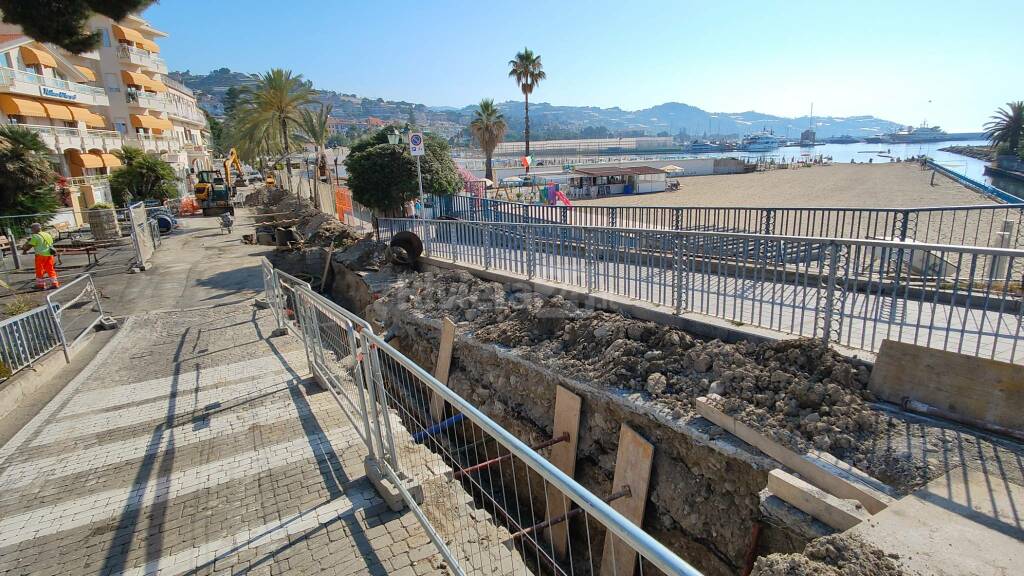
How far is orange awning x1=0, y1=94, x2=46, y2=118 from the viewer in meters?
26.0

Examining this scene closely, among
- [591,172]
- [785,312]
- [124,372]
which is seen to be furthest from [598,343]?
[591,172]

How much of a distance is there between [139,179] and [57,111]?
22.6 feet

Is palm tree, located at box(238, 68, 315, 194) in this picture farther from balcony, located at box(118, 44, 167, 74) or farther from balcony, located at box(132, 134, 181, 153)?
balcony, located at box(118, 44, 167, 74)

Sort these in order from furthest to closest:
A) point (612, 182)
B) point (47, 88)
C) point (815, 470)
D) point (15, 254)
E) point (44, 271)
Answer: point (612, 182) < point (47, 88) < point (15, 254) < point (44, 271) < point (815, 470)

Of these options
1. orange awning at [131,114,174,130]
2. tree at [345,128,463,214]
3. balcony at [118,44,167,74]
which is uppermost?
balcony at [118,44,167,74]

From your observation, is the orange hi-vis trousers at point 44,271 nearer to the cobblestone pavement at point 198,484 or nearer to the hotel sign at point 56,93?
the cobblestone pavement at point 198,484

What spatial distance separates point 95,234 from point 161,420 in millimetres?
18181

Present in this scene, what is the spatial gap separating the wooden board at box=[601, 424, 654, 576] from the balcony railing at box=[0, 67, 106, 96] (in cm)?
3611

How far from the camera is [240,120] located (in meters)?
34.4

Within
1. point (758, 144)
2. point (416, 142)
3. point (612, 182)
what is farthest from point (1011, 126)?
point (758, 144)

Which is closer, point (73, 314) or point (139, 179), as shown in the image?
point (73, 314)

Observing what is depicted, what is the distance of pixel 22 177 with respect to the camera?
17297 millimetres

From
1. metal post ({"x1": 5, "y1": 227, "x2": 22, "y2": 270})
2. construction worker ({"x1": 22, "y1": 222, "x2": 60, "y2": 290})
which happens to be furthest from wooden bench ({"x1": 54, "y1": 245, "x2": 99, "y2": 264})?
construction worker ({"x1": 22, "y1": 222, "x2": 60, "y2": 290})

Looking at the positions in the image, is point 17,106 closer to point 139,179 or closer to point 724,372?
point 139,179
